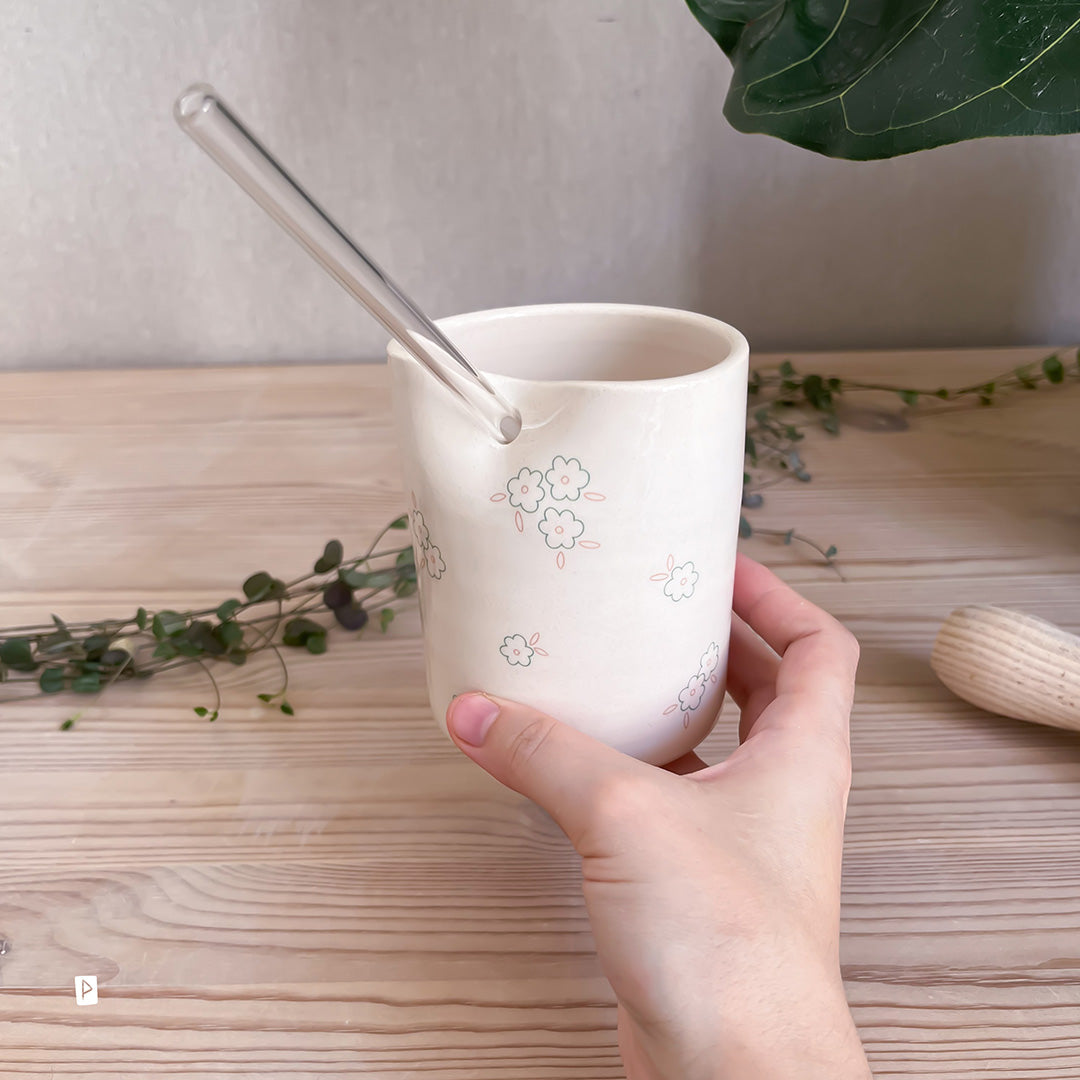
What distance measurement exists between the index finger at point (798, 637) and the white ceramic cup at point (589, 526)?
0.04 metres

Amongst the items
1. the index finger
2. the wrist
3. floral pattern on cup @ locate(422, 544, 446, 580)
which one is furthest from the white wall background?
the wrist

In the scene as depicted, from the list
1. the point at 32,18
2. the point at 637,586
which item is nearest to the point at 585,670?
the point at 637,586

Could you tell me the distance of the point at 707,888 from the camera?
1.00 feet

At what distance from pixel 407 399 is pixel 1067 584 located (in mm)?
439

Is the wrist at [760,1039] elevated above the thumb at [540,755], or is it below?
below

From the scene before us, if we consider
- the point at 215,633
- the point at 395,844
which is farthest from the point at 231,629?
the point at 395,844

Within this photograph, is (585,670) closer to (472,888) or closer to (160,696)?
(472,888)

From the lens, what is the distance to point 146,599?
586 millimetres

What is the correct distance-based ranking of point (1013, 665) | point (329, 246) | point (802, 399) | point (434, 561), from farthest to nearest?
point (802, 399) < point (1013, 665) < point (434, 561) < point (329, 246)

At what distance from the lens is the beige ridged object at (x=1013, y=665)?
0.45 m

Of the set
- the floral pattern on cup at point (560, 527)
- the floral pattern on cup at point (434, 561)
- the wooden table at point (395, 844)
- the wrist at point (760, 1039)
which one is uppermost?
the floral pattern on cup at point (560, 527)

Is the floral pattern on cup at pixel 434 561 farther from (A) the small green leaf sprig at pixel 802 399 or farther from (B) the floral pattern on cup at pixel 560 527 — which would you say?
(A) the small green leaf sprig at pixel 802 399

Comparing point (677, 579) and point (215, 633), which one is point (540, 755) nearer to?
point (677, 579)

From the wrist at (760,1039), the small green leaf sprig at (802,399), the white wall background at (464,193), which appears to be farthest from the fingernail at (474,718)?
the white wall background at (464,193)
